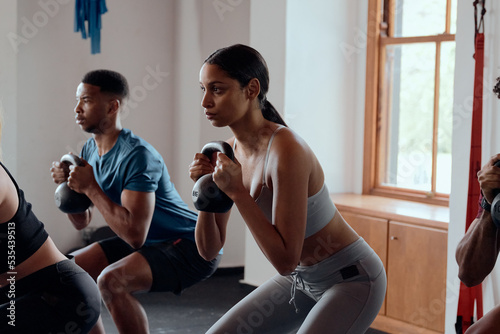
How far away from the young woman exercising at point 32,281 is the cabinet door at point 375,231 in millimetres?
2171

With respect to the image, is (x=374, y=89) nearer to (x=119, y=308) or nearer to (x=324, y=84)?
(x=324, y=84)

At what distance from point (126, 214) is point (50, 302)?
2.20ft

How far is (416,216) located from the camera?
12.1ft

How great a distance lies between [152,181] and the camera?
265 cm

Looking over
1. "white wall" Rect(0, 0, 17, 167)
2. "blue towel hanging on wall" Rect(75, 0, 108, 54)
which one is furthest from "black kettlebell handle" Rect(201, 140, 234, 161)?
"blue towel hanging on wall" Rect(75, 0, 108, 54)

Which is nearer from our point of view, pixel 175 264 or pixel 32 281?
pixel 32 281

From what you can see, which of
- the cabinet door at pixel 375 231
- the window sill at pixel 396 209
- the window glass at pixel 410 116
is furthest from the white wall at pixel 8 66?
the window glass at pixel 410 116

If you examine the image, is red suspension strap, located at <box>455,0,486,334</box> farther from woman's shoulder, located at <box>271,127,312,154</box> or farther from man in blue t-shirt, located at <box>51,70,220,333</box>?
woman's shoulder, located at <box>271,127,312,154</box>

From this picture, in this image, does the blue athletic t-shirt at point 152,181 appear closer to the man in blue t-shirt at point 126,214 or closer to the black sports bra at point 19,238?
the man in blue t-shirt at point 126,214

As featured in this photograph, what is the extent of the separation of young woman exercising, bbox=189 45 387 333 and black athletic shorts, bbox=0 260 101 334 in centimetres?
43

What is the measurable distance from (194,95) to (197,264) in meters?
2.55

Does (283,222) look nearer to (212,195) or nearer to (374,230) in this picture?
(212,195)

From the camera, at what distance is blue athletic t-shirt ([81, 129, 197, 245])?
2.68 metres

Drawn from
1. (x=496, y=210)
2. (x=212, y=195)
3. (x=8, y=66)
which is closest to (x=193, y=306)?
(x=8, y=66)
